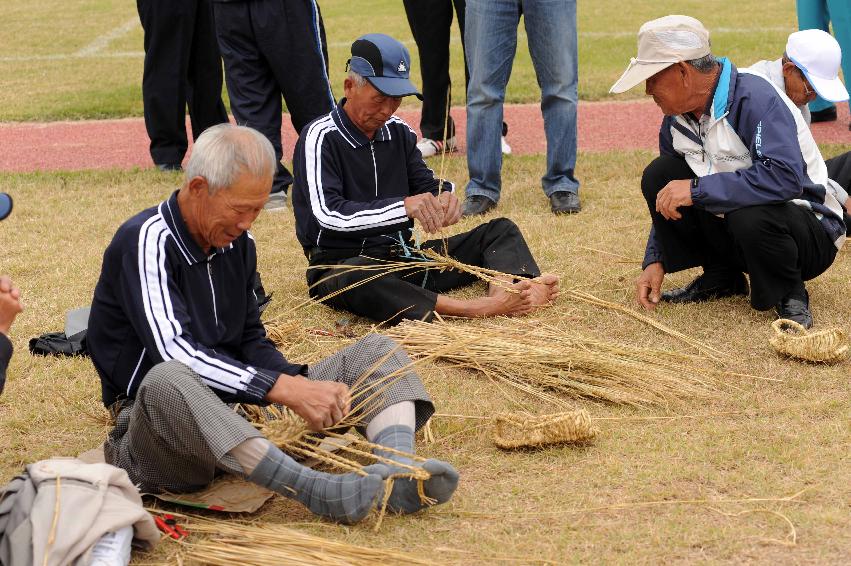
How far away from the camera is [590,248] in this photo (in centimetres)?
543

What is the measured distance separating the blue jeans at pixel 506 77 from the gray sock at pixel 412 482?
3171 mm

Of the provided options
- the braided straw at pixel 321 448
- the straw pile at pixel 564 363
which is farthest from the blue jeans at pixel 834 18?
the braided straw at pixel 321 448

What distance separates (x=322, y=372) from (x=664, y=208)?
5.24 ft

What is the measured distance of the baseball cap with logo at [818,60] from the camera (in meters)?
5.00

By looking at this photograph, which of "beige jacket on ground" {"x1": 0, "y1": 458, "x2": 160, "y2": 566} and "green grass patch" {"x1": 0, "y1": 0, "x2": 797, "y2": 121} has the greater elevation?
→ "beige jacket on ground" {"x1": 0, "y1": 458, "x2": 160, "y2": 566}

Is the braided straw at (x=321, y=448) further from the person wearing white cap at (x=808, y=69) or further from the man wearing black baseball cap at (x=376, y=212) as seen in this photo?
the person wearing white cap at (x=808, y=69)

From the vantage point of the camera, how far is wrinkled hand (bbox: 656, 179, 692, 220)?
14.0ft

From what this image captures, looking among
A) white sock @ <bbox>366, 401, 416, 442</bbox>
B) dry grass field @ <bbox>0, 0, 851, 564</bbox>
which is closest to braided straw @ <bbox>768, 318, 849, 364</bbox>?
dry grass field @ <bbox>0, 0, 851, 564</bbox>

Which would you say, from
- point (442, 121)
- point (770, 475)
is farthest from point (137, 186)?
point (770, 475)

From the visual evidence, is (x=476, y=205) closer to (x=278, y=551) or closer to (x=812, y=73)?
(x=812, y=73)

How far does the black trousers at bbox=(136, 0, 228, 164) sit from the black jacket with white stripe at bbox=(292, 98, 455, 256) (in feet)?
8.84

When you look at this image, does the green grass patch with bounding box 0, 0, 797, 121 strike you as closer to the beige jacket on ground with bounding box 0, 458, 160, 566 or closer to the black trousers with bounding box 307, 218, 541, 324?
the black trousers with bounding box 307, 218, 541, 324

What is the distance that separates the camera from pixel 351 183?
15.4 ft

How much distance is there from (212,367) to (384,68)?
5.84 ft
